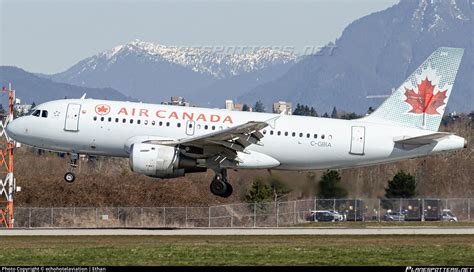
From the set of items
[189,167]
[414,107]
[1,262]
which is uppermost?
[414,107]

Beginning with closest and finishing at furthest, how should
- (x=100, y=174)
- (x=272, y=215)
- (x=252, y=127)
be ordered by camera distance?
(x=252, y=127), (x=272, y=215), (x=100, y=174)

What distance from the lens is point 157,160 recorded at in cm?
5162

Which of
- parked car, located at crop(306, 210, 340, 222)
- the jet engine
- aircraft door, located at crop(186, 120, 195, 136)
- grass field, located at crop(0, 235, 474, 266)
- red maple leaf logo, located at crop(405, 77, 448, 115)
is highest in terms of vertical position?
red maple leaf logo, located at crop(405, 77, 448, 115)

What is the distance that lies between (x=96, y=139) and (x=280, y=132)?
9.26 meters

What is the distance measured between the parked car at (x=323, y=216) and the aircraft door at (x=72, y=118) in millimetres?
22106

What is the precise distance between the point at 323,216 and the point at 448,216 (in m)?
8.61

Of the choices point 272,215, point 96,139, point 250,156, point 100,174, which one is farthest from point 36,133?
point 100,174

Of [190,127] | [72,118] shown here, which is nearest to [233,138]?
[190,127]

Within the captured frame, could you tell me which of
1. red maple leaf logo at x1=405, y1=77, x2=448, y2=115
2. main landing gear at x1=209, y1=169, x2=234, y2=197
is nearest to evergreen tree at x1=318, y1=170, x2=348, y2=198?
red maple leaf logo at x1=405, y1=77, x2=448, y2=115

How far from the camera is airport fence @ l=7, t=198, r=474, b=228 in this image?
68.2 m

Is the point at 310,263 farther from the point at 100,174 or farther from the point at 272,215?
the point at 100,174

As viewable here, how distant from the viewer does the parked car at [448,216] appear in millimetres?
70562

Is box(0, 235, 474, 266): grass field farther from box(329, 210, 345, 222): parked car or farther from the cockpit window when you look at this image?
box(329, 210, 345, 222): parked car

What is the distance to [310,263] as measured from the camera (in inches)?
1403
